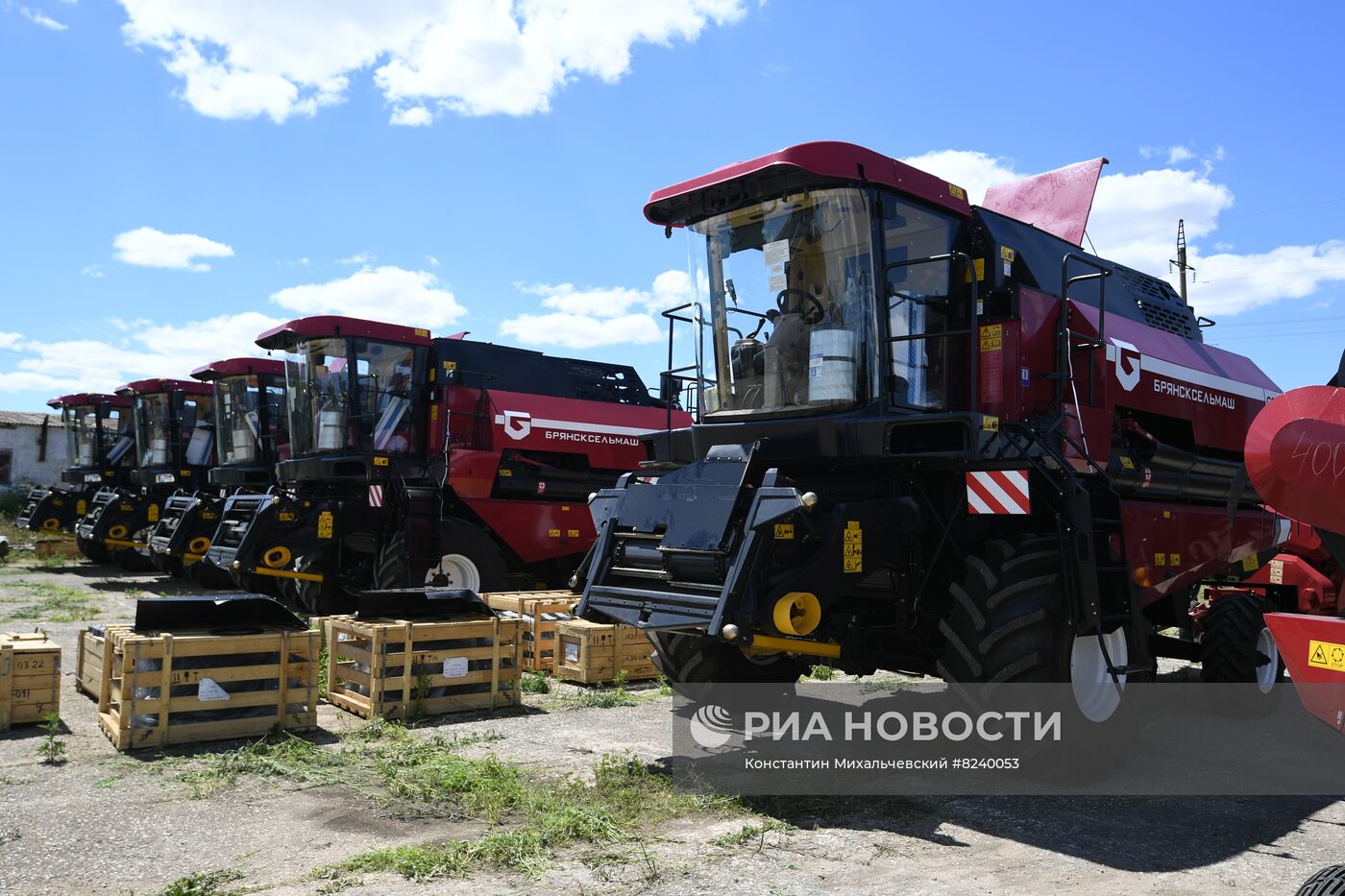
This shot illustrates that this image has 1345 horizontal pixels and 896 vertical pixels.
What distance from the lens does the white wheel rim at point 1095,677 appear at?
6172 millimetres

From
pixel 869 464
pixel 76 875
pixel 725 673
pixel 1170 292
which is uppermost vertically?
pixel 1170 292

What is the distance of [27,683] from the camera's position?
6.34 m

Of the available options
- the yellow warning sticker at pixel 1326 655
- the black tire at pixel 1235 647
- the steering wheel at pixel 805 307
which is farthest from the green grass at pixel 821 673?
the yellow warning sticker at pixel 1326 655

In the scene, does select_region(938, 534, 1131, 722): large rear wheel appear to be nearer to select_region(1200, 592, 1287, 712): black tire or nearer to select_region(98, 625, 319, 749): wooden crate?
select_region(1200, 592, 1287, 712): black tire

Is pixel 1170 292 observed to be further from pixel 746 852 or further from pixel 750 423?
pixel 746 852

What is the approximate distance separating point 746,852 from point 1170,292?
6697 mm

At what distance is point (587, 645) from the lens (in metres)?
8.27

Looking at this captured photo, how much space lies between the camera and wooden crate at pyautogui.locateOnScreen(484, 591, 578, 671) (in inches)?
349

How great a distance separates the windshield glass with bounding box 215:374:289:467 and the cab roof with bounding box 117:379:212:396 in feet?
8.10

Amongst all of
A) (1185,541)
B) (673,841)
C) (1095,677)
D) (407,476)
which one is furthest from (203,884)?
(407,476)

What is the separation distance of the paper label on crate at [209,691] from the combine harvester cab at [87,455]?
1607 cm

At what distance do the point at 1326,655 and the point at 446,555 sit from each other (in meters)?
9.83

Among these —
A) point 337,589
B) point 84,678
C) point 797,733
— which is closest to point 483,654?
point 797,733

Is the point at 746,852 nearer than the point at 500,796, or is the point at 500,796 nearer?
the point at 746,852
